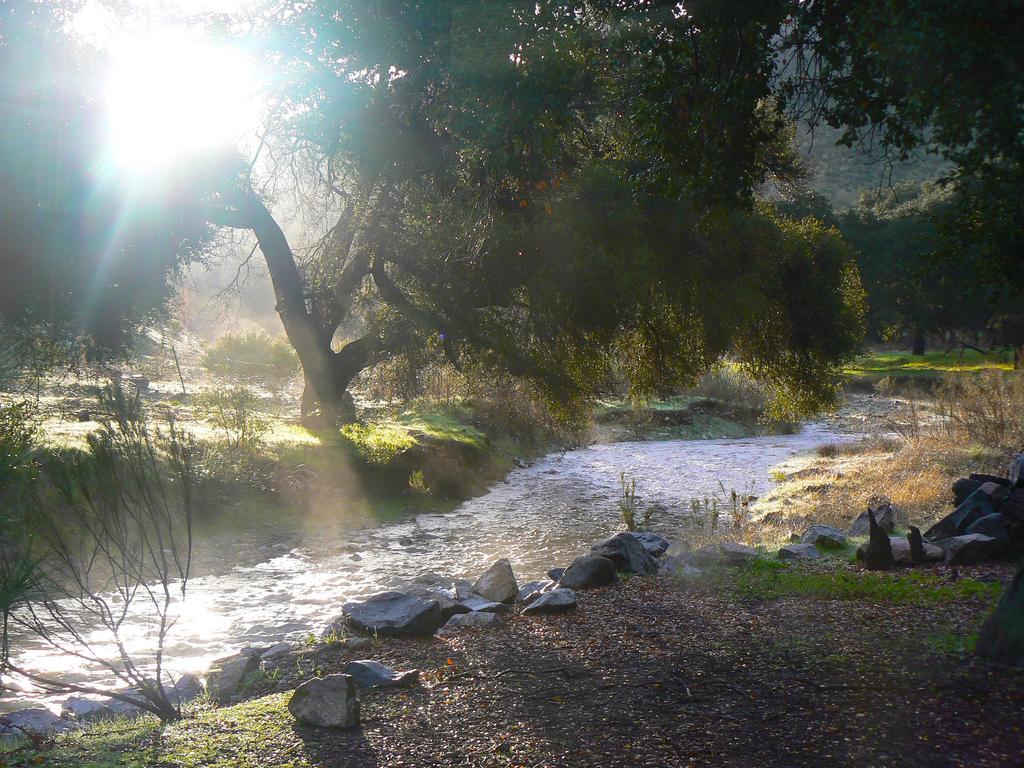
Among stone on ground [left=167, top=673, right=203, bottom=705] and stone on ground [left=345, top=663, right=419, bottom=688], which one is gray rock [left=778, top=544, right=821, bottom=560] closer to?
stone on ground [left=345, top=663, right=419, bottom=688]

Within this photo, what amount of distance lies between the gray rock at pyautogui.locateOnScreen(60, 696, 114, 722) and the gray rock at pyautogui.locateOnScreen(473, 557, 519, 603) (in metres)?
3.93

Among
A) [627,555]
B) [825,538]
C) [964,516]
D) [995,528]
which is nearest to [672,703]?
[627,555]

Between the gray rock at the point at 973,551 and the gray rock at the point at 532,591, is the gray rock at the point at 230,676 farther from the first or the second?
the gray rock at the point at 973,551

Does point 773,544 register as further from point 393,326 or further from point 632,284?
point 393,326

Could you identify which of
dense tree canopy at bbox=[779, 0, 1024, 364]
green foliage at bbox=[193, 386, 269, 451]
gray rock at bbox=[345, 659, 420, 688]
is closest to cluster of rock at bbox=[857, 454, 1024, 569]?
dense tree canopy at bbox=[779, 0, 1024, 364]

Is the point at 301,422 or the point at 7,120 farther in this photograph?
the point at 301,422

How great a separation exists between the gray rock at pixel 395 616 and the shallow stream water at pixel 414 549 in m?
1.47

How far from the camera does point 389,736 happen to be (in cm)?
499

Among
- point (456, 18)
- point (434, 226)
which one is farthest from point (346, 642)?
point (434, 226)

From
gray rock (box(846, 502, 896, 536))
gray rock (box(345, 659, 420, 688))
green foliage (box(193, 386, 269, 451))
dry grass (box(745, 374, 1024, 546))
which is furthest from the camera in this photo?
green foliage (box(193, 386, 269, 451))

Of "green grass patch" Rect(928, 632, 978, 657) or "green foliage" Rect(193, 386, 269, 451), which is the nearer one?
"green grass patch" Rect(928, 632, 978, 657)

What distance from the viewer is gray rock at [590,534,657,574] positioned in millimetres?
9773

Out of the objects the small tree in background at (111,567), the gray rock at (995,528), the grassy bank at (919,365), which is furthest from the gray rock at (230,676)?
the grassy bank at (919,365)

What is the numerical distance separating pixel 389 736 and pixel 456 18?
6.68 metres
